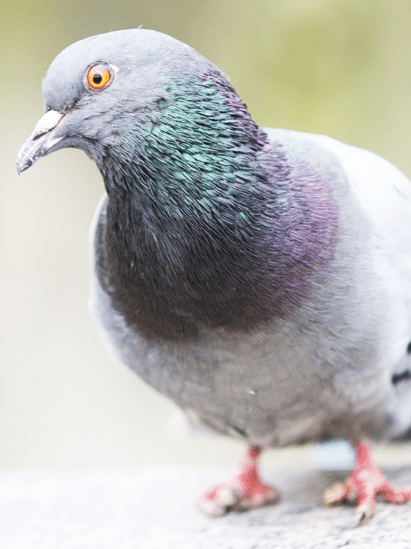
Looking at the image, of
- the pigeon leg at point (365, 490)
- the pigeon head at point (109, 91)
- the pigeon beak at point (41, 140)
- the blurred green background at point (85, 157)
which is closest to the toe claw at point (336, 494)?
the pigeon leg at point (365, 490)

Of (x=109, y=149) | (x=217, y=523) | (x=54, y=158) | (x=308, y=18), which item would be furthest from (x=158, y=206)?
(x=54, y=158)

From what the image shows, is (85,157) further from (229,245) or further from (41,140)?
(229,245)

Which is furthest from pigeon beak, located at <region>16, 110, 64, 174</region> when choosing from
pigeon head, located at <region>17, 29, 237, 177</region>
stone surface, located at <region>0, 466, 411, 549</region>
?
stone surface, located at <region>0, 466, 411, 549</region>

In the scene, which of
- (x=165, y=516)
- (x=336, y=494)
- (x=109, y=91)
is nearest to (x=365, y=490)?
(x=336, y=494)

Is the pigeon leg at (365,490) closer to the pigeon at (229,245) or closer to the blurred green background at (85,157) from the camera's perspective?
the pigeon at (229,245)

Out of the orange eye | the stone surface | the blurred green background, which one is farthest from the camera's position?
the blurred green background

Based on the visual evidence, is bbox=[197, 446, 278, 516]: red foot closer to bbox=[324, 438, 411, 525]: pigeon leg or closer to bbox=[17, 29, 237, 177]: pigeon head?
bbox=[324, 438, 411, 525]: pigeon leg

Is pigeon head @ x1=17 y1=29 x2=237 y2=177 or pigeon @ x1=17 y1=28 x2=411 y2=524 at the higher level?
pigeon head @ x1=17 y1=29 x2=237 y2=177
